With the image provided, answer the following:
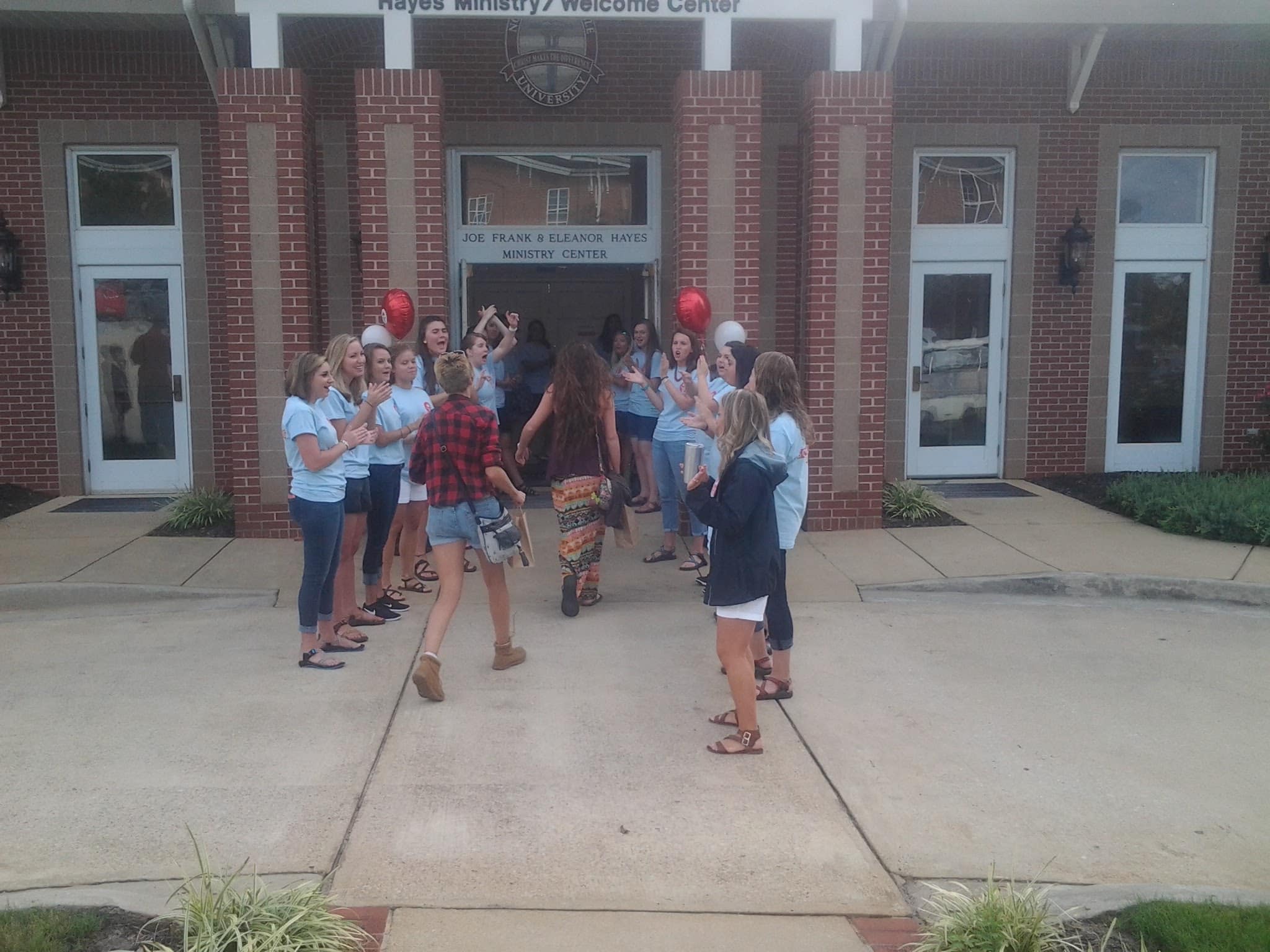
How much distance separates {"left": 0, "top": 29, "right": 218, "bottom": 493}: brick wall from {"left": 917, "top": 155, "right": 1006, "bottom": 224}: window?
7069 millimetres

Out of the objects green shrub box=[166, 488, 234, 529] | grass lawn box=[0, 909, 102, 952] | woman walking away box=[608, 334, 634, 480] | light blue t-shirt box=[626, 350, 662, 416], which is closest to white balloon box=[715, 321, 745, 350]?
woman walking away box=[608, 334, 634, 480]

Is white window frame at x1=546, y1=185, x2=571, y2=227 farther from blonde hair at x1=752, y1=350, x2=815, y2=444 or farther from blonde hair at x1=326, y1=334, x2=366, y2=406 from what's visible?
blonde hair at x1=752, y1=350, x2=815, y2=444

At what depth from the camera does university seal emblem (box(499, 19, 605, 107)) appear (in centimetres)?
1100

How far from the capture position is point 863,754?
5297 millimetres

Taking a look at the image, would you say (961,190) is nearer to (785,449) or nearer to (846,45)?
(846,45)

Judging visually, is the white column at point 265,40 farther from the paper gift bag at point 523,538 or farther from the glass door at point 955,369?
the glass door at point 955,369

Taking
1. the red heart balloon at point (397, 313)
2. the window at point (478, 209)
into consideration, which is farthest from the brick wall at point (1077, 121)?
the red heart balloon at point (397, 313)

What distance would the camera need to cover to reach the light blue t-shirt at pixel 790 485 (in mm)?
5699

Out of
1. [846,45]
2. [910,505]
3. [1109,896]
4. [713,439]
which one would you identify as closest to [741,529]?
[1109,896]

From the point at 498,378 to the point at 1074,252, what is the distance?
6034mm

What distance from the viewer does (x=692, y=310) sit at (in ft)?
29.5

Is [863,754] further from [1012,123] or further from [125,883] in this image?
[1012,123]

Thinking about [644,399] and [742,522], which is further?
[644,399]

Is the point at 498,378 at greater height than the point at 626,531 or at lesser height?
greater
